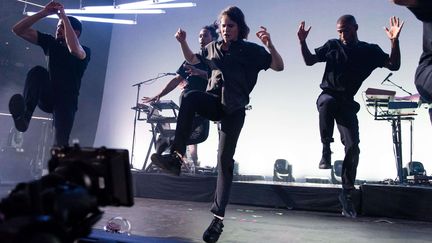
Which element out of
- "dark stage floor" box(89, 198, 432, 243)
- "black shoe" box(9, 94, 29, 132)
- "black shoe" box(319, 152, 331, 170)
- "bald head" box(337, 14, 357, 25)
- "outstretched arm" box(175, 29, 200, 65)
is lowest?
"dark stage floor" box(89, 198, 432, 243)

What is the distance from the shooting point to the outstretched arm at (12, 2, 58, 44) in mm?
3053

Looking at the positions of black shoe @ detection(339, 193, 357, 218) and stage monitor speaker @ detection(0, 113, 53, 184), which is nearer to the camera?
black shoe @ detection(339, 193, 357, 218)

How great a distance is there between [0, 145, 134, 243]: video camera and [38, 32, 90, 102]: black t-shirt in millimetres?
1962

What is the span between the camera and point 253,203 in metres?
4.79

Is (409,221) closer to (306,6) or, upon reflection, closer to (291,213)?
(291,213)

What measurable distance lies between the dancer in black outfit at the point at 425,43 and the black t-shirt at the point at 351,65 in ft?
4.35

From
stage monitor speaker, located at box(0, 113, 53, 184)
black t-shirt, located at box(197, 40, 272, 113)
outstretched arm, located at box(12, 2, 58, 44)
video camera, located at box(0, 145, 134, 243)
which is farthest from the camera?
stage monitor speaker, located at box(0, 113, 53, 184)

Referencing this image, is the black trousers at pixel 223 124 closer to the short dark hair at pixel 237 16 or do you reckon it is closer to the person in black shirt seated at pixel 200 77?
the short dark hair at pixel 237 16

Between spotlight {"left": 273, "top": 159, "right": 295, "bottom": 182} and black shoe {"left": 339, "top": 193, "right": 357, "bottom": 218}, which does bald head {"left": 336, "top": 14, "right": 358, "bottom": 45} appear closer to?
black shoe {"left": 339, "top": 193, "right": 357, "bottom": 218}

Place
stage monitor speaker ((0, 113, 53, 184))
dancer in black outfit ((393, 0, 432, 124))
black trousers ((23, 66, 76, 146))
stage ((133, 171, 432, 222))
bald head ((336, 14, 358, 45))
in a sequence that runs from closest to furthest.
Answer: dancer in black outfit ((393, 0, 432, 124)) < black trousers ((23, 66, 76, 146)) < bald head ((336, 14, 358, 45)) < stage ((133, 171, 432, 222)) < stage monitor speaker ((0, 113, 53, 184))

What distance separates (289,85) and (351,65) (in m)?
3.62

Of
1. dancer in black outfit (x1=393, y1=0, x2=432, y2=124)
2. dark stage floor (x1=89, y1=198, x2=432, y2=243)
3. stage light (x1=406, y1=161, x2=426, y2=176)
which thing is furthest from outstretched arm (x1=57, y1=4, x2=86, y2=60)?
stage light (x1=406, y1=161, x2=426, y2=176)

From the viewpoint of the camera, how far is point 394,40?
3271 millimetres

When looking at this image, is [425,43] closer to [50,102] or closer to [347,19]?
[347,19]
